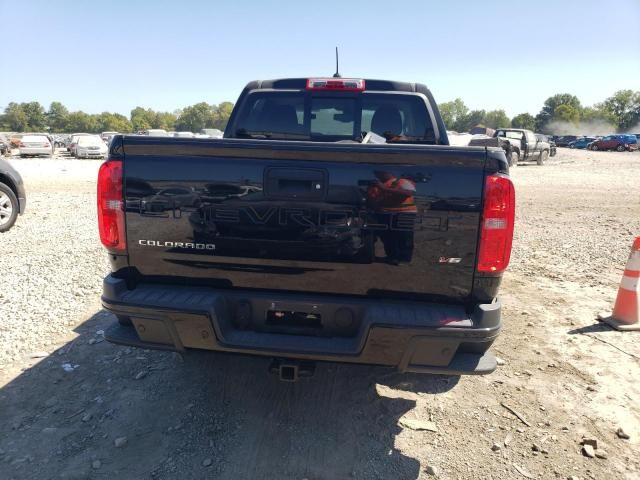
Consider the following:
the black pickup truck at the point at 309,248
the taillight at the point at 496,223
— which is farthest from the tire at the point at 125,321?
the taillight at the point at 496,223

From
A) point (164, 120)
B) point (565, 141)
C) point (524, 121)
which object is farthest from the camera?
point (164, 120)

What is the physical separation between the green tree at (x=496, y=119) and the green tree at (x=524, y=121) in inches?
299

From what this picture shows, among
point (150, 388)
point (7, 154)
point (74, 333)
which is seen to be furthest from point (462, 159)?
point (7, 154)

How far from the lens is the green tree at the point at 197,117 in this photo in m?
96.8

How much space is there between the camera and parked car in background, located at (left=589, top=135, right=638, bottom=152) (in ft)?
146

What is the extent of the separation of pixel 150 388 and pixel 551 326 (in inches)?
147

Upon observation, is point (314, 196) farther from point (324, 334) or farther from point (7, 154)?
point (7, 154)

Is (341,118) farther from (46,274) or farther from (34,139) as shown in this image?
(34,139)

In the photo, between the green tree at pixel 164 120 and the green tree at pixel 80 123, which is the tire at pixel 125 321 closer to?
the green tree at pixel 164 120

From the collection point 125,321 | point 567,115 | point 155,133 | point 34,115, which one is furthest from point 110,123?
point 125,321

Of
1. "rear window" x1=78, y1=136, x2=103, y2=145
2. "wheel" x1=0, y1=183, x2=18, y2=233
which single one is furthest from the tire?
"rear window" x1=78, y1=136, x2=103, y2=145

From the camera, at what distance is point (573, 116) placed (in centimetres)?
10300

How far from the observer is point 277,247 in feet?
8.18

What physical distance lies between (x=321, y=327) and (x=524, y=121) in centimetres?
11779
